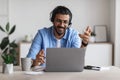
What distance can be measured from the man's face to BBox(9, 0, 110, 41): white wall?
2305 millimetres

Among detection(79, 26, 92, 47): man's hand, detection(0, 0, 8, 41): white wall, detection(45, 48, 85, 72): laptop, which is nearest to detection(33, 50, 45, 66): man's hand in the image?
detection(45, 48, 85, 72): laptop

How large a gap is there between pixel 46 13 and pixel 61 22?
2.35m

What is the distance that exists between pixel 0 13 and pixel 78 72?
2.99m

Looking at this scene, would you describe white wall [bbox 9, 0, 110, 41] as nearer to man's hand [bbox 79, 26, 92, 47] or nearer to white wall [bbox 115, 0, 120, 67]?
white wall [bbox 115, 0, 120, 67]

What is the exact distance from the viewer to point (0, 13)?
486 centimetres

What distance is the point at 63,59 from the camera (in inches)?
86.9

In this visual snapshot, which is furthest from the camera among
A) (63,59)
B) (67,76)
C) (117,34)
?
(117,34)

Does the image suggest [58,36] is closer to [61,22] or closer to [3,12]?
[61,22]

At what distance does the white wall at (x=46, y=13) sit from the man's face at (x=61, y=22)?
2.31 m

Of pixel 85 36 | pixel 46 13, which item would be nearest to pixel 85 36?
pixel 85 36

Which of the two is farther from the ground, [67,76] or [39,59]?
[39,59]

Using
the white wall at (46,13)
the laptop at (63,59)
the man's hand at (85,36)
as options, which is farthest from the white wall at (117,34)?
the laptop at (63,59)

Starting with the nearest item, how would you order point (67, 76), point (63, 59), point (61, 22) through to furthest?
point (67, 76) < point (63, 59) < point (61, 22)

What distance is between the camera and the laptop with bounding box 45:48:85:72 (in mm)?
2191
